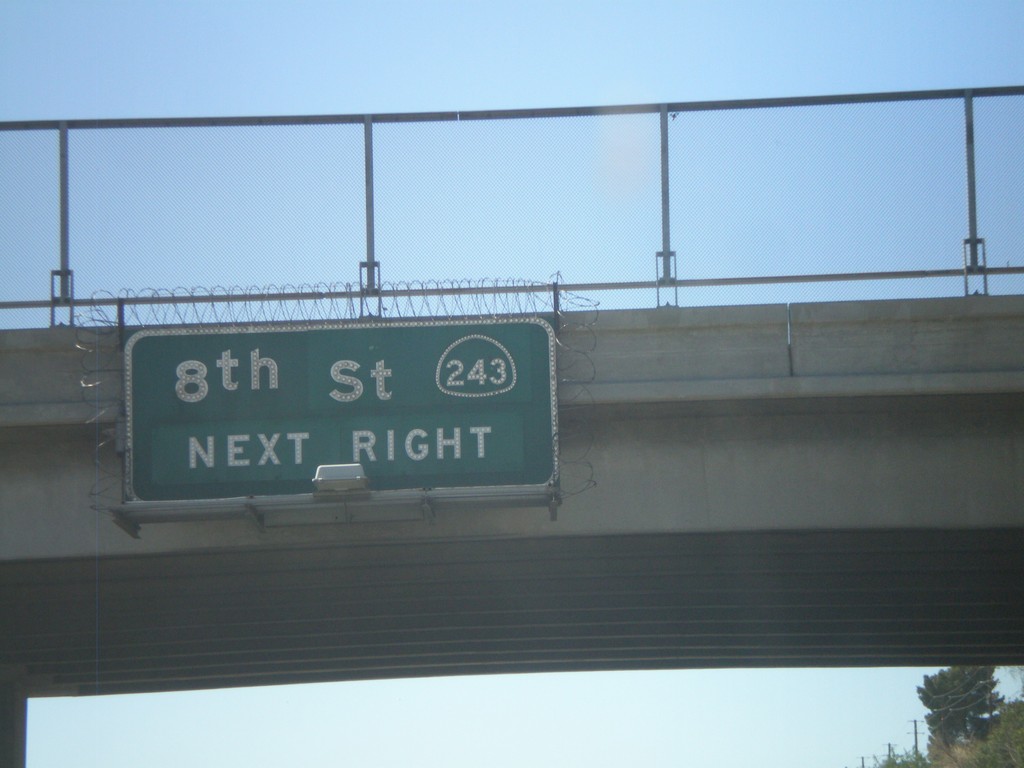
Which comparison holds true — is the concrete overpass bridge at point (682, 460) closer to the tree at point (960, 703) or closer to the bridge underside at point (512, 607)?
the bridge underside at point (512, 607)

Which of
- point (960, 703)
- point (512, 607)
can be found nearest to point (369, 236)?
point (512, 607)

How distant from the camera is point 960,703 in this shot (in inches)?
3548

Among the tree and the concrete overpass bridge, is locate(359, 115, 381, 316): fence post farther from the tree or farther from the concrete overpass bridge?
the tree

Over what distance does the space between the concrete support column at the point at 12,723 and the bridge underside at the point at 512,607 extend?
45 centimetres

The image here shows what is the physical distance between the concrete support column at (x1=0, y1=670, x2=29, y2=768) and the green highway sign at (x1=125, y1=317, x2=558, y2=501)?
9500 millimetres

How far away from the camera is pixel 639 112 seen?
14492 mm

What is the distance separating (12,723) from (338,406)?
1083cm

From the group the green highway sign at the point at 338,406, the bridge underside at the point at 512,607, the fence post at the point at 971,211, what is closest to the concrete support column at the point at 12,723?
the bridge underside at the point at 512,607

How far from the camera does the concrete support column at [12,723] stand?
71.7 ft

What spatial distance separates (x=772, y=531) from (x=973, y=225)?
129 inches

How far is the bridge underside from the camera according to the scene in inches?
631

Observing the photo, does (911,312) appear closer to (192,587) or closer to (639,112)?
(639,112)

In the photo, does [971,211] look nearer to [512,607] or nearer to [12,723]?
[512,607]

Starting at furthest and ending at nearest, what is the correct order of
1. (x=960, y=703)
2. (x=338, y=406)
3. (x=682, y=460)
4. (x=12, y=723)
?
(x=960, y=703), (x=12, y=723), (x=682, y=460), (x=338, y=406)
